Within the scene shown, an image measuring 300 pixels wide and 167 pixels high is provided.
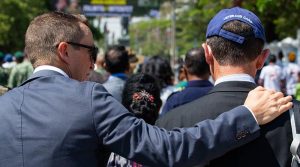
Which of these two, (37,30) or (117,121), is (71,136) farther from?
(37,30)

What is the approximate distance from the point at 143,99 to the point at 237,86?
5.33ft

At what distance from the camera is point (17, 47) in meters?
34.3

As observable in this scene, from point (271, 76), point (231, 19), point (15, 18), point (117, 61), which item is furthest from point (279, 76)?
point (15, 18)

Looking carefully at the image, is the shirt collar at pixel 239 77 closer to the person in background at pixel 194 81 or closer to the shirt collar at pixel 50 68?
the shirt collar at pixel 50 68

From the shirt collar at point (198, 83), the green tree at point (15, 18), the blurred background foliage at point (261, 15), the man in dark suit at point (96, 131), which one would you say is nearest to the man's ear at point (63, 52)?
the man in dark suit at point (96, 131)

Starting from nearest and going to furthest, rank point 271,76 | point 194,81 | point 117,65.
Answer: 1. point 194,81
2. point 117,65
3. point 271,76

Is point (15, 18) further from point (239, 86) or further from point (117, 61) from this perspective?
point (239, 86)

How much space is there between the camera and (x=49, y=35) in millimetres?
2770

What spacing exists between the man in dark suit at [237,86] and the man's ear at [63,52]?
566 mm

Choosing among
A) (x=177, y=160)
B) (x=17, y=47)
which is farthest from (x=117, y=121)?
(x=17, y=47)

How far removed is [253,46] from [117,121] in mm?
709

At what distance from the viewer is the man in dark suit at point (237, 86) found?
2562 millimetres

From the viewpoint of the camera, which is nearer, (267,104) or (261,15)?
(267,104)

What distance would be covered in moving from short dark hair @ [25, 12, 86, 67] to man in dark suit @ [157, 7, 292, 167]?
62cm
